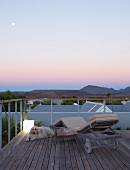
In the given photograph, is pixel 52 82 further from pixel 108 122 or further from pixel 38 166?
pixel 38 166

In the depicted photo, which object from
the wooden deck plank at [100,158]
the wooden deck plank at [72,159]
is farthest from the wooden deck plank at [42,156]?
the wooden deck plank at [100,158]

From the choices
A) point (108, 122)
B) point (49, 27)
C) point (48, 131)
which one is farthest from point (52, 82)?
point (108, 122)

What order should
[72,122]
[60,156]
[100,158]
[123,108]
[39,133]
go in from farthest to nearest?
[123,108] → [39,133] → [72,122] → [60,156] → [100,158]

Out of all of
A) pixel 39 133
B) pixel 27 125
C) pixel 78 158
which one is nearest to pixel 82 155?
pixel 78 158

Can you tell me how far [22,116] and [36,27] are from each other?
11.1 feet

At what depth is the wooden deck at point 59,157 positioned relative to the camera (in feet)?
12.2

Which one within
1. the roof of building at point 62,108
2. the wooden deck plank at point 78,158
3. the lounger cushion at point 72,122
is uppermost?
the roof of building at point 62,108

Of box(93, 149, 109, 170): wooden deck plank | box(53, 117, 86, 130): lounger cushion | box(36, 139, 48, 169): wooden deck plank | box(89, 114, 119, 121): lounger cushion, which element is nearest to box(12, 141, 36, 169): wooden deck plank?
box(36, 139, 48, 169): wooden deck plank

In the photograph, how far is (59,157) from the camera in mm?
4219

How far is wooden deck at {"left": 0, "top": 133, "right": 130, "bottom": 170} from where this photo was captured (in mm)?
3729

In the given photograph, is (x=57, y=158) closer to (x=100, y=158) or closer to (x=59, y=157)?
(x=59, y=157)

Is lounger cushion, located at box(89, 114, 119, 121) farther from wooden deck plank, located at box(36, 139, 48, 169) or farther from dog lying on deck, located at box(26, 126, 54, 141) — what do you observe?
dog lying on deck, located at box(26, 126, 54, 141)

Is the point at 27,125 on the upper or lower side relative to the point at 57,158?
upper

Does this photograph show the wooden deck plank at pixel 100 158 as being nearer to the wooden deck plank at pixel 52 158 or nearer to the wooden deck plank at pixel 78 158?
the wooden deck plank at pixel 78 158
